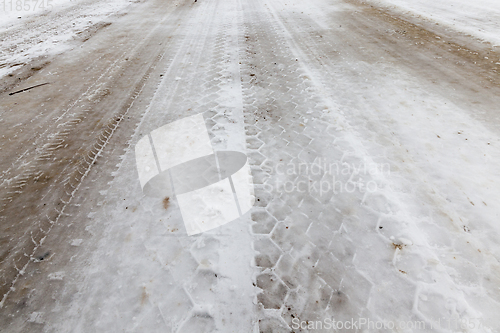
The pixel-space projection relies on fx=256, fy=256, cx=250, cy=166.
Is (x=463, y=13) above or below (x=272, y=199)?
above

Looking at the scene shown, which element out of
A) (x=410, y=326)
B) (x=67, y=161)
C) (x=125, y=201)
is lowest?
(x=410, y=326)

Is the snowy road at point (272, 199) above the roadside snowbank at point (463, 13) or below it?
below

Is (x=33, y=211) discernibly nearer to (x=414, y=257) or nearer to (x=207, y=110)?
(x=207, y=110)

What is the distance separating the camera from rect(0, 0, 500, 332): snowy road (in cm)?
193

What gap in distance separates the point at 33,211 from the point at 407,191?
12.9 feet

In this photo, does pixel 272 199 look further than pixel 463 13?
No

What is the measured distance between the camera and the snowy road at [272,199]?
1.93 meters

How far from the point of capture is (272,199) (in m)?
2.72

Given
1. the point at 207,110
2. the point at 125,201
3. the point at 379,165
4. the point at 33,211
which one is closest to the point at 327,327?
the point at 379,165

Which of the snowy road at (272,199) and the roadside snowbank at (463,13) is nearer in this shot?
the snowy road at (272,199)

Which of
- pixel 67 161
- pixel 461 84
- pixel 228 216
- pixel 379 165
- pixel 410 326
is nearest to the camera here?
pixel 410 326

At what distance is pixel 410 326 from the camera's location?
180 centimetres

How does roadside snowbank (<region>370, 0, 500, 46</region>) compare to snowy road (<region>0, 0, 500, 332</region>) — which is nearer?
snowy road (<region>0, 0, 500, 332</region>)

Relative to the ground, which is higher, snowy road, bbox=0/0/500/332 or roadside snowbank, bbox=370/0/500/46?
roadside snowbank, bbox=370/0/500/46
